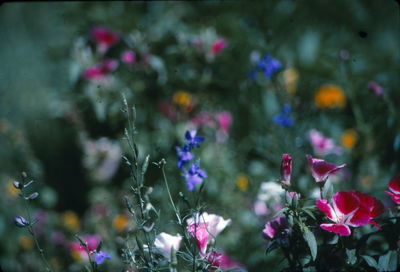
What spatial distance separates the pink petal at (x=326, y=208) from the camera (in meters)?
0.77

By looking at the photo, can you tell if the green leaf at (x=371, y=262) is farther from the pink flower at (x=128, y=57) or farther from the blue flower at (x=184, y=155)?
the pink flower at (x=128, y=57)

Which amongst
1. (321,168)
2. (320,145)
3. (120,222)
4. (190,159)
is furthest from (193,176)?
(120,222)

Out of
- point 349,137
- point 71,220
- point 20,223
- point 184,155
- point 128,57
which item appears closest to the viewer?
point 20,223

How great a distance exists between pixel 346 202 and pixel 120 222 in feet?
4.40

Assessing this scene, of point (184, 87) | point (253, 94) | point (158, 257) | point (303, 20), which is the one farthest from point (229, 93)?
point (158, 257)

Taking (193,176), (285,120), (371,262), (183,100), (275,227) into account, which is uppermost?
(183,100)

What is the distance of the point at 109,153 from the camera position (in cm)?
225

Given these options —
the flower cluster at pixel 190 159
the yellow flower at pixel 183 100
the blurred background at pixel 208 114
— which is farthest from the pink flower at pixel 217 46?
the flower cluster at pixel 190 159

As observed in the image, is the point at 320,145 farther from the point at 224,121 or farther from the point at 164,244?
the point at 164,244

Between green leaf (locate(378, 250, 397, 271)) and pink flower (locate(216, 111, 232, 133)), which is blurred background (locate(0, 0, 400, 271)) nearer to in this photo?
pink flower (locate(216, 111, 232, 133))

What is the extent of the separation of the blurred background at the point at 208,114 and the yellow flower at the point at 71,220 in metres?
0.01

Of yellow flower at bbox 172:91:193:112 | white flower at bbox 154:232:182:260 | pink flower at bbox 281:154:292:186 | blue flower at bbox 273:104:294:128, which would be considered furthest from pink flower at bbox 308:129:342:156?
white flower at bbox 154:232:182:260

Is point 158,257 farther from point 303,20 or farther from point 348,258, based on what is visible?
point 303,20

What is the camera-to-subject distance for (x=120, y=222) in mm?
1939
